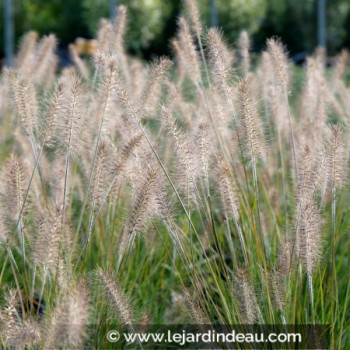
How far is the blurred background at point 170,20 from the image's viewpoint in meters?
16.9

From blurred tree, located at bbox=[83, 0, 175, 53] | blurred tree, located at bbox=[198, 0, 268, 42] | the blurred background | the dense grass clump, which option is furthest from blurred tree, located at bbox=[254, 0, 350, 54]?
the dense grass clump

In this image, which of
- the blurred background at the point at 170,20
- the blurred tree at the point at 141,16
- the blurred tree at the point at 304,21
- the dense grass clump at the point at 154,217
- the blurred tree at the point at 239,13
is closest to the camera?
the dense grass clump at the point at 154,217

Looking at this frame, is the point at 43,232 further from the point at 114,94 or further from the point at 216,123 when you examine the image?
the point at 216,123

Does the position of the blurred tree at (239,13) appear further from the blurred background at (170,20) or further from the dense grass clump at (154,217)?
the dense grass clump at (154,217)

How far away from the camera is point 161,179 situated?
7.13 ft

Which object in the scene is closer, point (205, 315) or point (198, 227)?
point (205, 315)

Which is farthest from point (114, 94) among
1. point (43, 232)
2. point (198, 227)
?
point (198, 227)

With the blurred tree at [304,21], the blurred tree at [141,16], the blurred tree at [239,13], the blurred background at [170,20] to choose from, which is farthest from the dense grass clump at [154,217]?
the blurred tree at [304,21]

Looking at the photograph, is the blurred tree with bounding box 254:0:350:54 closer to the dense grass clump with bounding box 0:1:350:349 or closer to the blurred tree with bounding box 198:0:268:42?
the blurred tree with bounding box 198:0:268:42

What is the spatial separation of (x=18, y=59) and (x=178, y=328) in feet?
5.69

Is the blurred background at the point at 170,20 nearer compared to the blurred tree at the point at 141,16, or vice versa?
the blurred tree at the point at 141,16

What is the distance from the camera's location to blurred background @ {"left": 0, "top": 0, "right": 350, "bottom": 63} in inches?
665

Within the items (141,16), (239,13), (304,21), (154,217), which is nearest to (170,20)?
(141,16)

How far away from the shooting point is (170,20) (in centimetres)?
1756
